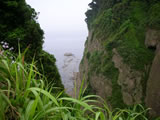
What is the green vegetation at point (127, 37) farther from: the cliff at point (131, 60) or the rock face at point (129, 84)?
the rock face at point (129, 84)

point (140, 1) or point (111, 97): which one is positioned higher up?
point (140, 1)

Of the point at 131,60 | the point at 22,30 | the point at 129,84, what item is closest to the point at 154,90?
the point at 129,84

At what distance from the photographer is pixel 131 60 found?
9555mm

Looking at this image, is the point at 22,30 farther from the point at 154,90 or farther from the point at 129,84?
the point at 154,90

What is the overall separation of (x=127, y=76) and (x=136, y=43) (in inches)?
121

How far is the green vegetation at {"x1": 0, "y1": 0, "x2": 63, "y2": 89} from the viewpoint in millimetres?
5172

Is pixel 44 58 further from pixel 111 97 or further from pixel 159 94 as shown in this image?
pixel 159 94

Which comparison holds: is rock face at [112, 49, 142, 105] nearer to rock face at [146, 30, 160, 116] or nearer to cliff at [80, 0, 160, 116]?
cliff at [80, 0, 160, 116]

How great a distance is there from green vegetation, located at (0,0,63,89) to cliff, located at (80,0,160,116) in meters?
5.29

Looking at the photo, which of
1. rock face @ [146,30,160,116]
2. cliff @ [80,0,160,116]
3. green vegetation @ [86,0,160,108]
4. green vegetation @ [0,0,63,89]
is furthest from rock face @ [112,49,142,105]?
green vegetation @ [0,0,63,89]

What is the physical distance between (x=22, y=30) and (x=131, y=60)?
26.3ft

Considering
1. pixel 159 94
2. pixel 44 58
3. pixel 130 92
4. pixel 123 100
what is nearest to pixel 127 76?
pixel 130 92

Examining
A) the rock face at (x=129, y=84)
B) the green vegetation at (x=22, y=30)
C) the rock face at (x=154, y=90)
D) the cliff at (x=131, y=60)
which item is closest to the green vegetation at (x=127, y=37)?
the cliff at (x=131, y=60)

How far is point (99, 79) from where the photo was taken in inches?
476
